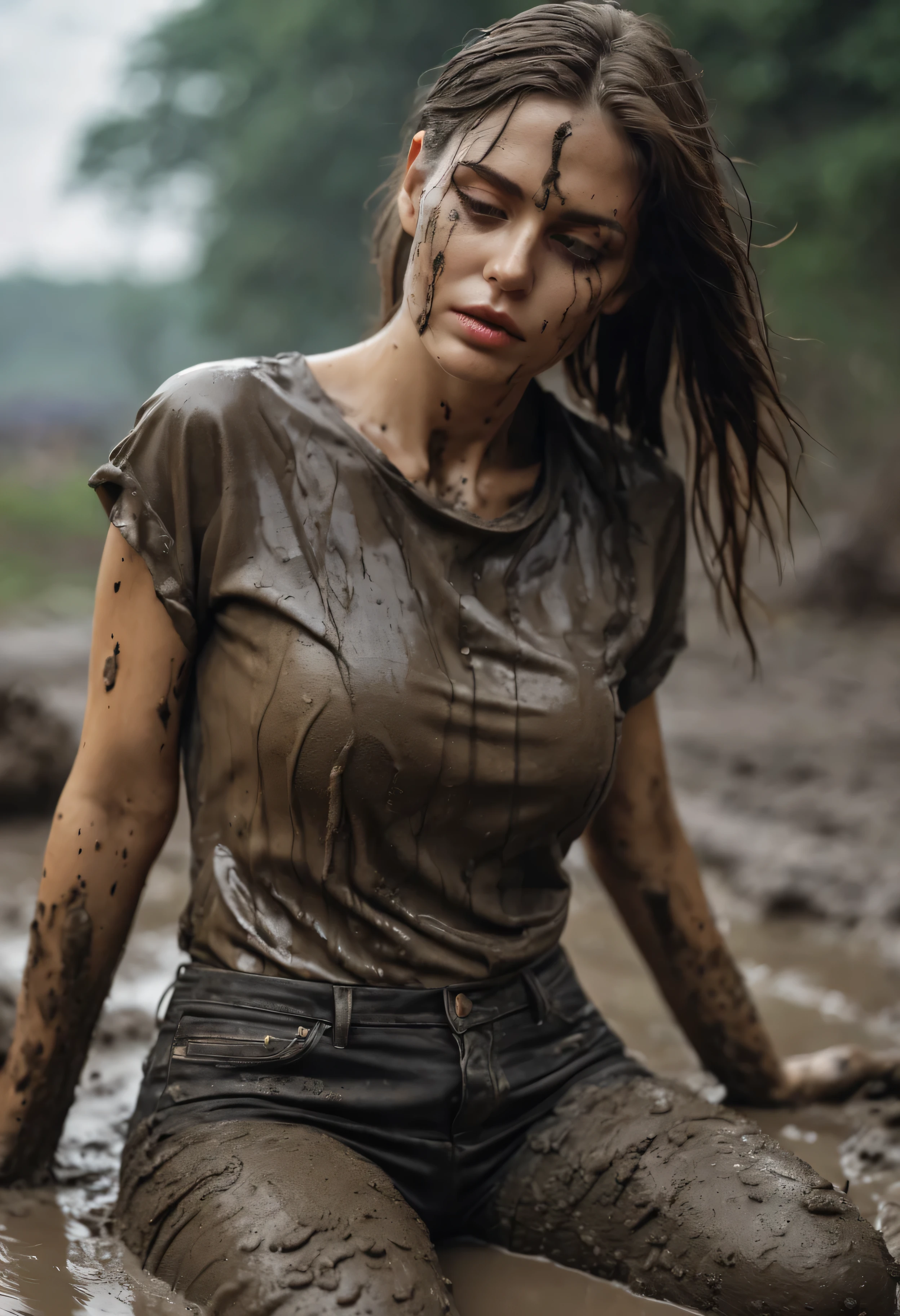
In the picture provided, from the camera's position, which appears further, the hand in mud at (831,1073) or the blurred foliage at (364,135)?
the blurred foliage at (364,135)

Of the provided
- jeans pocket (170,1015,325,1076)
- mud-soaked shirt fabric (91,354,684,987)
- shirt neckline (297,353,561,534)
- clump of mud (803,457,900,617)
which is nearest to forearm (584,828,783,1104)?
mud-soaked shirt fabric (91,354,684,987)

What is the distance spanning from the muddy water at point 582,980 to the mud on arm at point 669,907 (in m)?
0.18

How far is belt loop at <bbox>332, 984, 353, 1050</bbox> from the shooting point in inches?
68.1

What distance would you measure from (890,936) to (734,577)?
1.66 metres

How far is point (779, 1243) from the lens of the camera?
1628 millimetres

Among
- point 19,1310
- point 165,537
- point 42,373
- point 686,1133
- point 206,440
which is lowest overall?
point 42,373

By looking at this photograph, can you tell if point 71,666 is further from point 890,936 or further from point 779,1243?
point 779,1243

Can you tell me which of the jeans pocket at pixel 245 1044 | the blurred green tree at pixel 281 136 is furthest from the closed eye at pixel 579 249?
the blurred green tree at pixel 281 136

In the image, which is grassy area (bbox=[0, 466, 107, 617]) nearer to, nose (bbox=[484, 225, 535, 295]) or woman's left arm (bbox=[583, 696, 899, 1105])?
woman's left arm (bbox=[583, 696, 899, 1105])

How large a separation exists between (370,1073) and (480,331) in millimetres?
990

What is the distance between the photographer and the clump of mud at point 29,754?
13.7ft

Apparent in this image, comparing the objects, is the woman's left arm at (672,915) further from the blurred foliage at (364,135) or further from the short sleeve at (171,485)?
the blurred foliage at (364,135)

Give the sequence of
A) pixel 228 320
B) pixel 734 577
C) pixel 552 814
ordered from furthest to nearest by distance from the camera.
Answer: pixel 228 320 < pixel 734 577 < pixel 552 814

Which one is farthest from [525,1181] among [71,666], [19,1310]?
[71,666]
